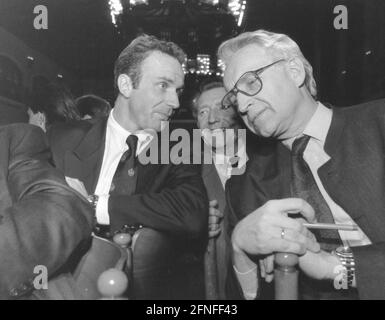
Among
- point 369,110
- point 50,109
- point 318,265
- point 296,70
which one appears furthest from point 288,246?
point 50,109

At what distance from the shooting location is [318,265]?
97cm

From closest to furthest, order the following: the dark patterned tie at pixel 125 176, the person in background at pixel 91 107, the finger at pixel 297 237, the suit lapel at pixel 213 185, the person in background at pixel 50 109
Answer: the finger at pixel 297 237, the dark patterned tie at pixel 125 176, the suit lapel at pixel 213 185, the person in background at pixel 50 109, the person in background at pixel 91 107

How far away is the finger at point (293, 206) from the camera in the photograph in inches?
36.8

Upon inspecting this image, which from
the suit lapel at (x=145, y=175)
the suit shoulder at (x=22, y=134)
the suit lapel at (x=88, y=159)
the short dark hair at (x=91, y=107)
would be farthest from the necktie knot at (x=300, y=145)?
the short dark hair at (x=91, y=107)

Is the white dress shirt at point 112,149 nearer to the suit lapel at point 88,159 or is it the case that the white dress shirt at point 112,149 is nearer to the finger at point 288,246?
the suit lapel at point 88,159

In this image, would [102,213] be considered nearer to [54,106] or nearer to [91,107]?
[54,106]

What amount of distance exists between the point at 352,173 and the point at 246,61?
0.56 m

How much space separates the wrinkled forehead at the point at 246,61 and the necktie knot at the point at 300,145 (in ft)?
1.01

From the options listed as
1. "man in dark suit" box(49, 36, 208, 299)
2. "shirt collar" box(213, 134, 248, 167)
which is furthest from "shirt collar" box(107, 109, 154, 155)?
"shirt collar" box(213, 134, 248, 167)

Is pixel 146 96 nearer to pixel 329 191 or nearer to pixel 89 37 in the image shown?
pixel 329 191

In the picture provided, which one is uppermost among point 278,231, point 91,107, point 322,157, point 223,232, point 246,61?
point 91,107

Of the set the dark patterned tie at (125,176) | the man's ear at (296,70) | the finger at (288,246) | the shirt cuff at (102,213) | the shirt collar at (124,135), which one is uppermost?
the man's ear at (296,70)

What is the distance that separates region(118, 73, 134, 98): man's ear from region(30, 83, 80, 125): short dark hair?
61 cm

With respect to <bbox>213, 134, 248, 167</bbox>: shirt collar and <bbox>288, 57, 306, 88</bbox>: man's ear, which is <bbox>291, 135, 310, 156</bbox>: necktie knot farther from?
<bbox>213, 134, 248, 167</bbox>: shirt collar
